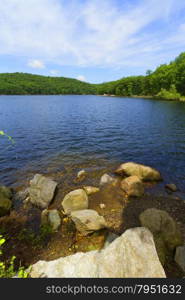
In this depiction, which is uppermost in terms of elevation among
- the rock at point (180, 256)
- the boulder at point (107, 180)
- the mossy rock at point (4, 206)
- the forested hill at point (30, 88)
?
the forested hill at point (30, 88)

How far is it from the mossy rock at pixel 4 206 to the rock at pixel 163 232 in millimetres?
6314

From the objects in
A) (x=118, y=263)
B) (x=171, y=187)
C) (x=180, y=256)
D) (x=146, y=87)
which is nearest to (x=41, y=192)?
(x=118, y=263)

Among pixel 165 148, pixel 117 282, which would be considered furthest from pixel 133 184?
pixel 165 148

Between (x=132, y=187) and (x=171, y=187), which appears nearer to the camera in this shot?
(x=132, y=187)

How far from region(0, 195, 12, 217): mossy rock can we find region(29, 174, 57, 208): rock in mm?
1060

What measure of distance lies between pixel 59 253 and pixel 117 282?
2627mm

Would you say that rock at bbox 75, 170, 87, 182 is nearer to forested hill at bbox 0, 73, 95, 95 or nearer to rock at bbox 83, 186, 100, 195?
rock at bbox 83, 186, 100, 195

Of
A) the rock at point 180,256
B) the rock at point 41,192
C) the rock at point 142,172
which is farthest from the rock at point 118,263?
the rock at point 142,172

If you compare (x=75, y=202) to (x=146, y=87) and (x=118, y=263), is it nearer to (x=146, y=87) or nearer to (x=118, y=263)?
(x=118, y=263)

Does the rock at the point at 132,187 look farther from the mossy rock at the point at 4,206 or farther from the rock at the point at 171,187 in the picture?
the mossy rock at the point at 4,206

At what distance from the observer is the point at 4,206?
6.62 metres

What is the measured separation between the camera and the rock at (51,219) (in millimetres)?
5746

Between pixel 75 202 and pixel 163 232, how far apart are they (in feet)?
12.6

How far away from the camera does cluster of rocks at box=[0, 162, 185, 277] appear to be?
3.08 meters
